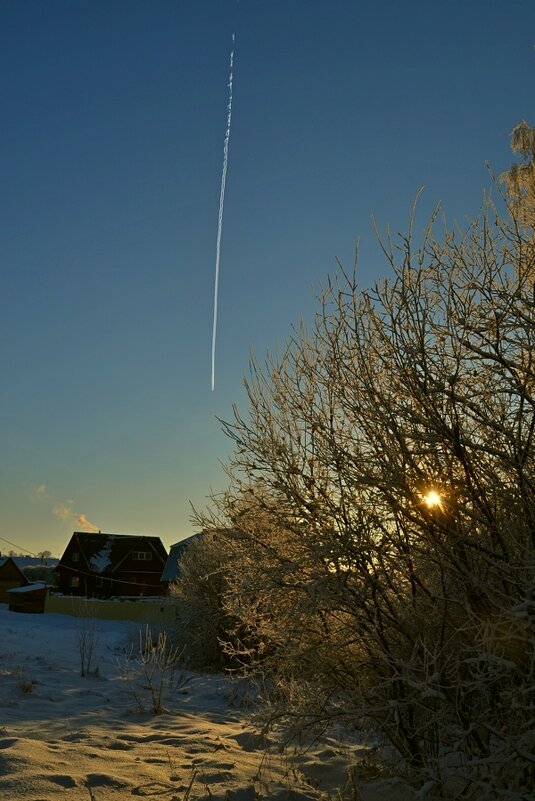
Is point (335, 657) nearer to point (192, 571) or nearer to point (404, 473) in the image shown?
point (404, 473)

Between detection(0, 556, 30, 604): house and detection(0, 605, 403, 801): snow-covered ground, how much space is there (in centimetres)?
3265

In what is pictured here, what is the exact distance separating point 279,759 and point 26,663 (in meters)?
7.21

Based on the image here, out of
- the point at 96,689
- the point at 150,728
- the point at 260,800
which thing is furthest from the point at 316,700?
the point at 96,689

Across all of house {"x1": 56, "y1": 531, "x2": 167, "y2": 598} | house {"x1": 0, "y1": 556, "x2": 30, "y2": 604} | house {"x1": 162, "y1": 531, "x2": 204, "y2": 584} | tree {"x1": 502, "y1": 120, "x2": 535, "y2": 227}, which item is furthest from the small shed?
tree {"x1": 502, "y1": 120, "x2": 535, "y2": 227}

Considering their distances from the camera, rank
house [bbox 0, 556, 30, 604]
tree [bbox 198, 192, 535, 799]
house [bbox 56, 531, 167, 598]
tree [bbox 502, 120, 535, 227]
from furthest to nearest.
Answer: house [bbox 56, 531, 167, 598] < house [bbox 0, 556, 30, 604] < tree [bbox 502, 120, 535, 227] < tree [bbox 198, 192, 535, 799]

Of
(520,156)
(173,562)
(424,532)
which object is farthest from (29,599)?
(424,532)

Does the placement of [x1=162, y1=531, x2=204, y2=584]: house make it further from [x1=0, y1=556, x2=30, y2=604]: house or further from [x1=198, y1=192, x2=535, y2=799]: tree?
[x1=198, y1=192, x2=535, y2=799]: tree

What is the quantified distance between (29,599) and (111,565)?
12.6 meters

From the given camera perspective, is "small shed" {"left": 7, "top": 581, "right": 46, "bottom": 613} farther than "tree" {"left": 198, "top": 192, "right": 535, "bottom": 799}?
Yes

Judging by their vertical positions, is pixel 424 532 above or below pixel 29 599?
below

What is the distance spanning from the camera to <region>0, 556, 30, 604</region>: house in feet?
131

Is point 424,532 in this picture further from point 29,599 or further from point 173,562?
point 173,562

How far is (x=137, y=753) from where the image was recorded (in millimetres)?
5625

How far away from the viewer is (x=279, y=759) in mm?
5887
